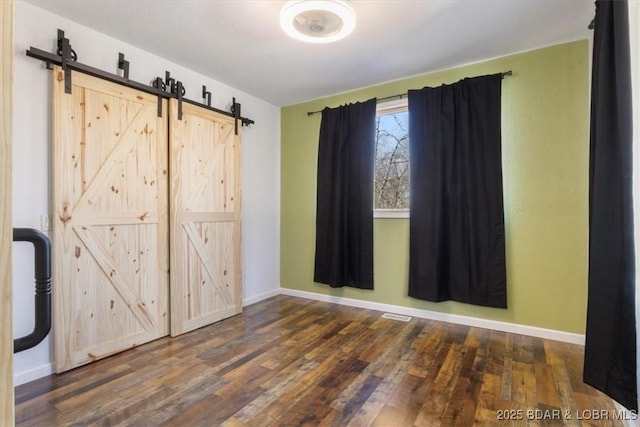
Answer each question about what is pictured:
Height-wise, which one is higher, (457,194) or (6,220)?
(457,194)

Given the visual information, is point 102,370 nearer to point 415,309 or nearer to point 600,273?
point 415,309

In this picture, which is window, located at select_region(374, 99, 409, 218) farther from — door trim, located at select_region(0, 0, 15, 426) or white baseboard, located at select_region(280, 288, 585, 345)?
door trim, located at select_region(0, 0, 15, 426)

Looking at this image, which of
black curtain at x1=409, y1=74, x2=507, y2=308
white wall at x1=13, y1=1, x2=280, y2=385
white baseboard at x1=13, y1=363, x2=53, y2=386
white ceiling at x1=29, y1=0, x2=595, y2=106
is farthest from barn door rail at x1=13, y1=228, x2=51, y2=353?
black curtain at x1=409, y1=74, x2=507, y2=308

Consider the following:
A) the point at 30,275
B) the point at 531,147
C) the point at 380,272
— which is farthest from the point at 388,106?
the point at 30,275

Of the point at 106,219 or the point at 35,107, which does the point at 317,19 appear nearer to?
the point at 35,107

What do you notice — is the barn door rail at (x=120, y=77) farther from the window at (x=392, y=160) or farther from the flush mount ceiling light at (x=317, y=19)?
the window at (x=392, y=160)

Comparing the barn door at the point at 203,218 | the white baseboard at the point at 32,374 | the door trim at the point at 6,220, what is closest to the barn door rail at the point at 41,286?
the door trim at the point at 6,220

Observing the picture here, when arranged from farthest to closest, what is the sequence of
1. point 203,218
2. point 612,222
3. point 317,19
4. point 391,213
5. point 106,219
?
1. point 391,213
2. point 203,218
3. point 106,219
4. point 317,19
5. point 612,222

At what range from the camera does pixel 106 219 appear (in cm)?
255

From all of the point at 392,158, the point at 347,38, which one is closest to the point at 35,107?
the point at 347,38

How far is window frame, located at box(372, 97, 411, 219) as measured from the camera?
354cm

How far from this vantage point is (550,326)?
111 inches

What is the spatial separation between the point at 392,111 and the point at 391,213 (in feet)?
3.95

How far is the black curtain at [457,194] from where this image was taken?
2969 millimetres
